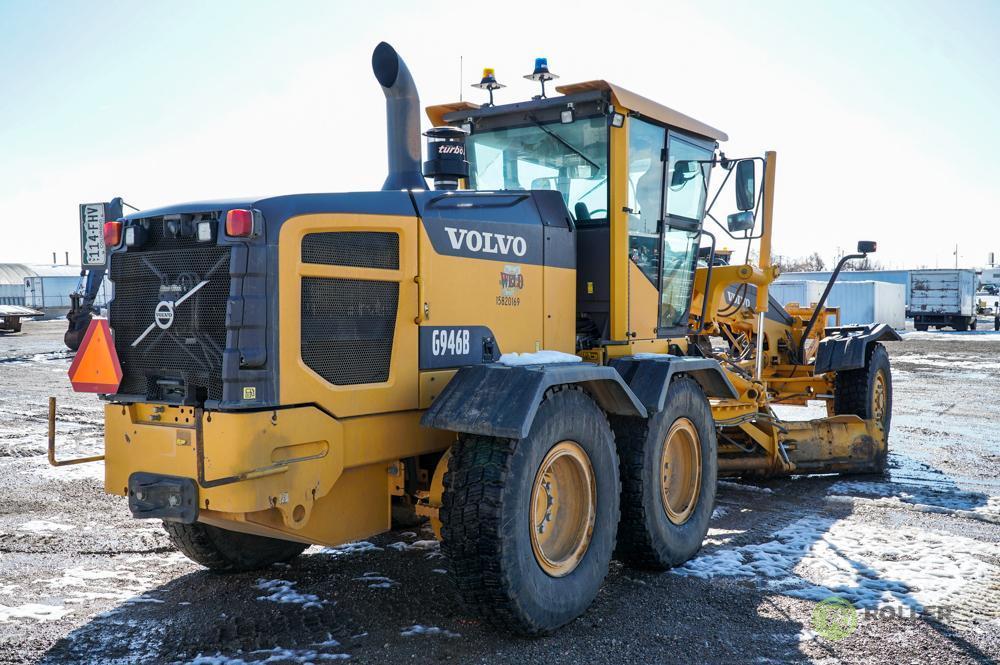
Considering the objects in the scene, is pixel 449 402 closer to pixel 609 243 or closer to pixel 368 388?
pixel 368 388

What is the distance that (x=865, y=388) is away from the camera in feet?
28.9

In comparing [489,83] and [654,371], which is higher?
[489,83]

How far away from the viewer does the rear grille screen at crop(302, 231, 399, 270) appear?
379cm

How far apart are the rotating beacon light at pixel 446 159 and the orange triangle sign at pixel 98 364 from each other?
6.43 feet

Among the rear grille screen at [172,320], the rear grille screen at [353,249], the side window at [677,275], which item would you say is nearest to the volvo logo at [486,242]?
the rear grille screen at [353,249]

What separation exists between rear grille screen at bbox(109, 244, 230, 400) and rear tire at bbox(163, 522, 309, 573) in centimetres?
110

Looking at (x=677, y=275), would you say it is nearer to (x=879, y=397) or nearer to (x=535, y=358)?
(x=535, y=358)

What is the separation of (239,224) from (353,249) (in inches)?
22.8

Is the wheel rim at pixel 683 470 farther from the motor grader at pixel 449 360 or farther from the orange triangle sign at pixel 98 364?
the orange triangle sign at pixel 98 364

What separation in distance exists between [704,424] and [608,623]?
1852mm

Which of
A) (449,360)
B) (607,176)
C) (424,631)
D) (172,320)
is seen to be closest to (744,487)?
(607,176)

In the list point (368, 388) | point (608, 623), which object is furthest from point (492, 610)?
point (368, 388)

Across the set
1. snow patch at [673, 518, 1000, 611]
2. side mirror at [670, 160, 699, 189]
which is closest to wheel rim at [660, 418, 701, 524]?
snow patch at [673, 518, 1000, 611]

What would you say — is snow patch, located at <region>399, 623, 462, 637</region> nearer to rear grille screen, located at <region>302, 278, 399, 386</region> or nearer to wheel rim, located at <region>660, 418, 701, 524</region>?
rear grille screen, located at <region>302, 278, 399, 386</region>
